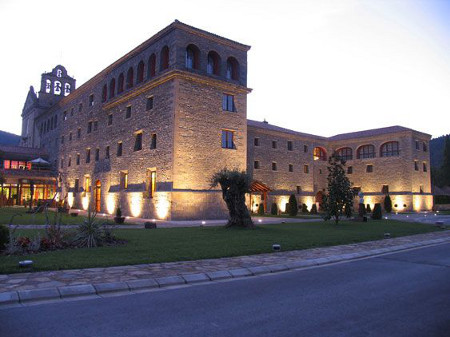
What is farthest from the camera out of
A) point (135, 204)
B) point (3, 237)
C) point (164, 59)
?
point (135, 204)

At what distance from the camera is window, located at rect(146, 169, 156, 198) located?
27594mm

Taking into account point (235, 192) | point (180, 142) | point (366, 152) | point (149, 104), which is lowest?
point (235, 192)

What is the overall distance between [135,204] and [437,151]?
110806 millimetres

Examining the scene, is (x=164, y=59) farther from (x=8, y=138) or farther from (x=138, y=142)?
(x=8, y=138)

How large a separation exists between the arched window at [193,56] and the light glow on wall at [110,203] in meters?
14.0

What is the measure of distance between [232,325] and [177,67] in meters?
23.5

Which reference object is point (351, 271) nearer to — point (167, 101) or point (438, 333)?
point (438, 333)

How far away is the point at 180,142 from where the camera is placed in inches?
1003

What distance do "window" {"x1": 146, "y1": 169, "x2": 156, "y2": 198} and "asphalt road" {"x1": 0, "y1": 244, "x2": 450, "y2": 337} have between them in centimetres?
2081

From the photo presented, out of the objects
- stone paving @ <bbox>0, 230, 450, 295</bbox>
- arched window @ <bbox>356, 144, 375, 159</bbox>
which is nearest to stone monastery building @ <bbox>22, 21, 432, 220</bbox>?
arched window @ <bbox>356, 144, 375, 159</bbox>

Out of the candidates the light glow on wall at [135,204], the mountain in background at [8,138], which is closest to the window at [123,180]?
the light glow on wall at [135,204]

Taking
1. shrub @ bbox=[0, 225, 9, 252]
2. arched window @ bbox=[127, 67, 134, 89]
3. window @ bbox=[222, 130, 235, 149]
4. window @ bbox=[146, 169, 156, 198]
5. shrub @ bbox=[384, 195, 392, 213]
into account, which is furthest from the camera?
shrub @ bbox=[384, 195, 392, 213]

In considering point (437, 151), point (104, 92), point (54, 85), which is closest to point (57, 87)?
point (54, 85)

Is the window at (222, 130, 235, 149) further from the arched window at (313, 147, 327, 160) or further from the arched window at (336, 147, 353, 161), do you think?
the arched window at (336, 147, 353, 161)
